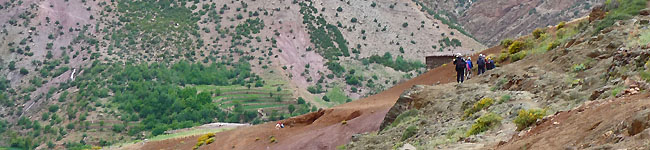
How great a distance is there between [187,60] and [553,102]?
6797 cm

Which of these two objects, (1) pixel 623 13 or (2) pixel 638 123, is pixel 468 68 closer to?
(1) pixel 623 13

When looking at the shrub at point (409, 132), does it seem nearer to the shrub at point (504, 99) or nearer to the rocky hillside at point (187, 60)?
the shrub at point (504, 99)

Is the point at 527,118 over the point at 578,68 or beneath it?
beneath

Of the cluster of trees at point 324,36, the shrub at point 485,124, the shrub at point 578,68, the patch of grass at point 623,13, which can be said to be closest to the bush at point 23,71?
the cluster of trees at point 324,36

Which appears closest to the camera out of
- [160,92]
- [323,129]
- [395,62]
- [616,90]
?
[616,90]

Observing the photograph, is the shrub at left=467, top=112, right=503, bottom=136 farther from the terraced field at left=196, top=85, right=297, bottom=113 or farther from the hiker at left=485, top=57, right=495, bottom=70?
the terraced field at left=196, top=85, right=297, bottom=113

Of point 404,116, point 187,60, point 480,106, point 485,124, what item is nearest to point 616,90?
point 485,124

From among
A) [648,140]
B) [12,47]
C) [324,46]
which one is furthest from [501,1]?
[648,140]

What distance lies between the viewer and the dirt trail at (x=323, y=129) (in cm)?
3362

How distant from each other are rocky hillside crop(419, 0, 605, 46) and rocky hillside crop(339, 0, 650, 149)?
82.5m

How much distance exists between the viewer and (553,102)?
58.0 feet

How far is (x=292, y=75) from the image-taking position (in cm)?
8288

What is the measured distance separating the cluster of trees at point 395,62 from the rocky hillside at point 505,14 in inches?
991

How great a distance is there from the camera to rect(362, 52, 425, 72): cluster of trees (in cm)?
8712
